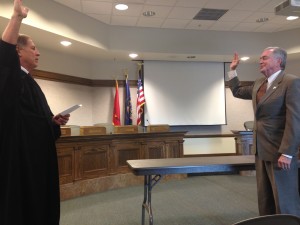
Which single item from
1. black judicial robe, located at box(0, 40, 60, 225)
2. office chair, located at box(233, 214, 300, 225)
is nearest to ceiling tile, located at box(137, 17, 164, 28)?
black judicial robe, located at box(0, 40, 60, 225)

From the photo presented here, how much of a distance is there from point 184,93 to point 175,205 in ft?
10.5

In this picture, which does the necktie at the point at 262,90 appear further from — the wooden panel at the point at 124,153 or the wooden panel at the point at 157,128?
the wooden panel at the point at 157,128

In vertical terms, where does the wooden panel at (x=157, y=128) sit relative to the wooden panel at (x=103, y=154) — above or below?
above

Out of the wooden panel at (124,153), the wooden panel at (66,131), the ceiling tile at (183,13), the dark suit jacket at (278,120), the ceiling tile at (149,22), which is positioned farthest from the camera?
the ceiling tile at (149,22)

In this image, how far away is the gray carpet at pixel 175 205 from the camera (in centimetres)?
314

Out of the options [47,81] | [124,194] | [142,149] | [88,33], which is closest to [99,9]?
[88,33]

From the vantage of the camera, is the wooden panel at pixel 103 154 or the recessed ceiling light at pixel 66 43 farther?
the recessed ceiling light at pixel 66 43

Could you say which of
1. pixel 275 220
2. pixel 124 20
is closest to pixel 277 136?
pixel 275 220

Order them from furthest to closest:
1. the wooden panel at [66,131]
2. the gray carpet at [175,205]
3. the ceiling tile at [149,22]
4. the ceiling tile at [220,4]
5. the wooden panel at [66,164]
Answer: the ceiling tile at [149,22] → the ceiling tile at [220,4] → the wooden panel at [66,131] → the wooden panel at [66,164] → the gray carpet at [175,205]

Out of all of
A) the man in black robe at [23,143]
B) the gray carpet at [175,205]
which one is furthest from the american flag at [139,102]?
the man in black robe at [23,143]

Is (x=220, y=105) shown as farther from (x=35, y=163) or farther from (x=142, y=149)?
(x=35, y=163)

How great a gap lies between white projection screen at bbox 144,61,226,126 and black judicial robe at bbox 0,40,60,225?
4541 millimetres

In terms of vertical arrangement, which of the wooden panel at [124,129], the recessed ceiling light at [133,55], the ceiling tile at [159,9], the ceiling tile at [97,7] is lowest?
the wooden panel at [124,129]

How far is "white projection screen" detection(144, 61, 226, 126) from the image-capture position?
20.2ft
